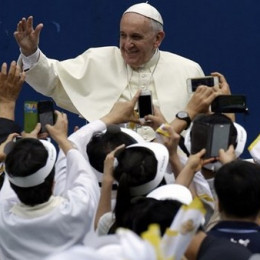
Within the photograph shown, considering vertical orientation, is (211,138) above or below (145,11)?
below

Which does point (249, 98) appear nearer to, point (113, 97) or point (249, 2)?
point (249, 2)

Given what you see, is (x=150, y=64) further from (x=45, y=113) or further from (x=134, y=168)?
(x=134, y=168)

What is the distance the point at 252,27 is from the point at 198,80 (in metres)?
2.12

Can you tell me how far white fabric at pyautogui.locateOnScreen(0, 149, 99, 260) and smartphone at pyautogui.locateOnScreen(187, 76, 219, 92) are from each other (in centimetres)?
123

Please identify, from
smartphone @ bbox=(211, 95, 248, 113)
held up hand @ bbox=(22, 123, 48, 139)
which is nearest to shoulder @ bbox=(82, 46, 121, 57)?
smartphone @ bbox=(211, 95, 248, 113)

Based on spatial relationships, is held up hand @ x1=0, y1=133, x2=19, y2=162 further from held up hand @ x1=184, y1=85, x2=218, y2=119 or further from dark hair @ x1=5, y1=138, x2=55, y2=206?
held up hand @ x1=184, y1=85, x2=218, y2=119

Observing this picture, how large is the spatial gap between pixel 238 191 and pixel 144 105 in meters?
1.34

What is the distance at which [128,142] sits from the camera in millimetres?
3707

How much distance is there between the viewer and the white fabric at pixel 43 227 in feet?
10.5

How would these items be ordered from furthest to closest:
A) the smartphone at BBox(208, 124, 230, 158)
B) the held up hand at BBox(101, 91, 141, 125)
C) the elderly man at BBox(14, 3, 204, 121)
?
the elderly man at BBox(14, 3, 204, 121) < the held up hand at BBox(101, 91, 141, 125) < the smartphone at BBox(208, 124, 230, 158)

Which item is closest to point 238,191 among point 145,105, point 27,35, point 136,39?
point 145,105

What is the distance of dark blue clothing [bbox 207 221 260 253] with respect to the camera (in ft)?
9.64

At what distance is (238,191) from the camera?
298 cm

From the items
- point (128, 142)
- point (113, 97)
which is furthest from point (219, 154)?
point (113, 97)
